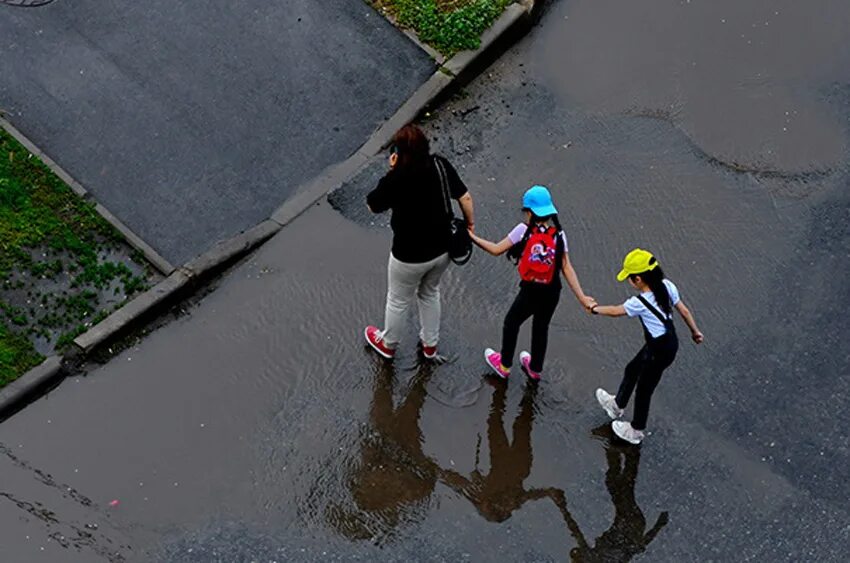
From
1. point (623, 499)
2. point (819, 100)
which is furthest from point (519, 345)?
point (819, 100)

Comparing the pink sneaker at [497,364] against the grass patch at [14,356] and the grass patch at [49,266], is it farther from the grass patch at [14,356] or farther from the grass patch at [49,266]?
the grass patch at [14,356]

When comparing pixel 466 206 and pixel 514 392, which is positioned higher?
pixel 466 206

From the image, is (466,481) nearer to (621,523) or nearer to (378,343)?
(621,523)

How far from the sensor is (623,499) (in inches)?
327

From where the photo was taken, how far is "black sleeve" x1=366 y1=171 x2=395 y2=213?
7707 mm

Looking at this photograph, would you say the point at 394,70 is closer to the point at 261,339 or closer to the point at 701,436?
the point at 261,339

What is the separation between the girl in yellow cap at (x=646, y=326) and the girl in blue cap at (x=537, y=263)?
34 cm

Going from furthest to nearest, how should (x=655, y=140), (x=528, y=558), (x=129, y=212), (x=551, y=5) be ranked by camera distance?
(x=551, y=5) → (x=655, y=140) → (x=129, y=212) → (x=528, y=558)

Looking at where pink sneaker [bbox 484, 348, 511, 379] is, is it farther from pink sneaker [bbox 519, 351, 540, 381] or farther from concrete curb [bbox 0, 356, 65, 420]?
concrete curb [bbox 0, 356, 65, 420]

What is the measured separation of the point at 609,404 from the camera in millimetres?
8586

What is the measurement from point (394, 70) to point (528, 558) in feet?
15.7

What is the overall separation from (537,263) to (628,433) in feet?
4.83

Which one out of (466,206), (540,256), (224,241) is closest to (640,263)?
(540,256)

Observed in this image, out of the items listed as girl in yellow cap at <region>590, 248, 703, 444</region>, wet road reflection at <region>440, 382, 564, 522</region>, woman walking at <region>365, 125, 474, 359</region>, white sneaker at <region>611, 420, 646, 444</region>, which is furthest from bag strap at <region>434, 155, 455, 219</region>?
white sneaker at <region>611, 420, 646, 444</region>
